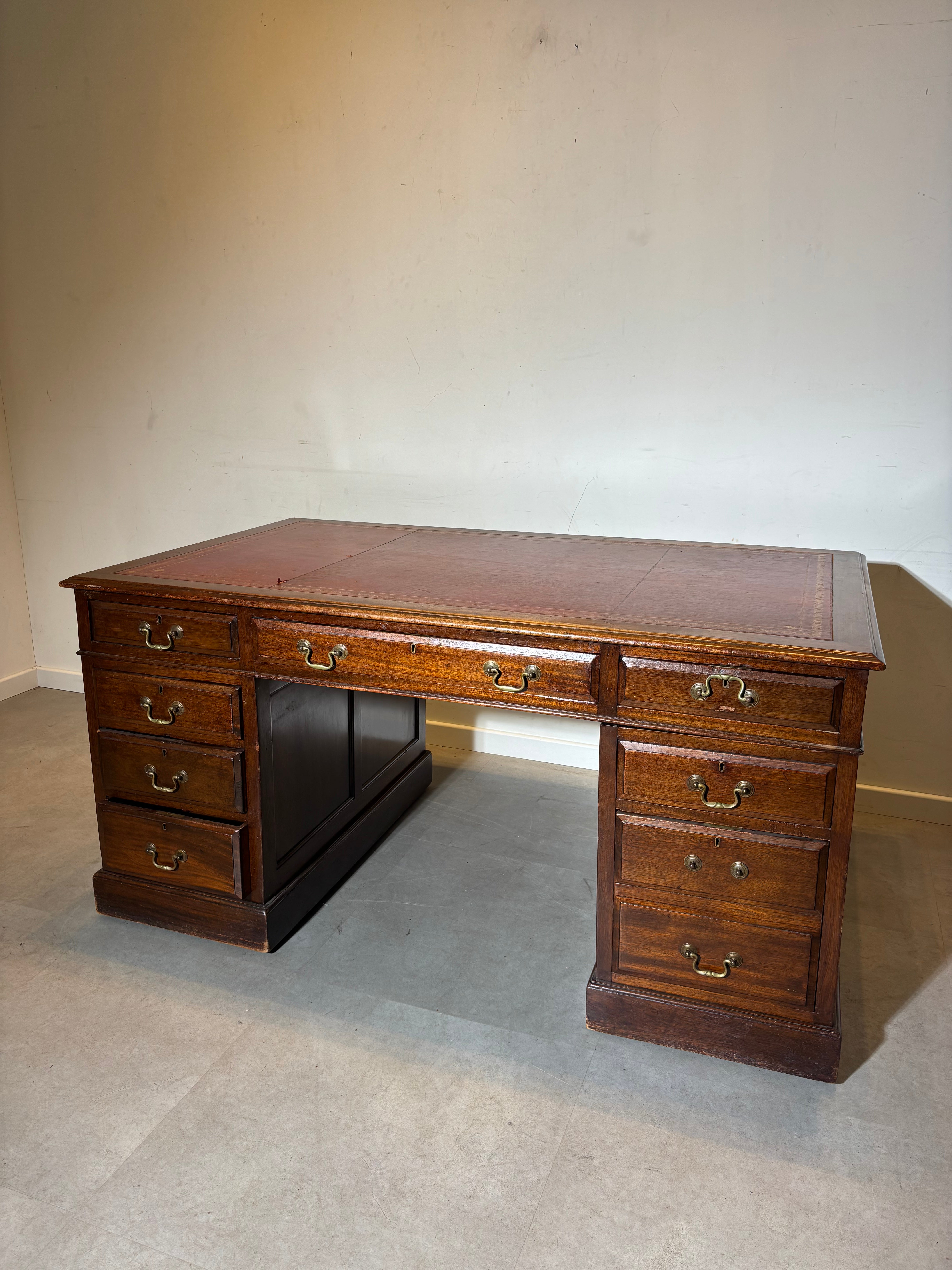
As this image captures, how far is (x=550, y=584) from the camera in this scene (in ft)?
6.65

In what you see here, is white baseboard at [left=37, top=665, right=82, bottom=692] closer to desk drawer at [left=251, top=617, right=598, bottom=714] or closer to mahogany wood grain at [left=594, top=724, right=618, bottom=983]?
desk drawer at [left=251, top=617, right=598, bottom=714]

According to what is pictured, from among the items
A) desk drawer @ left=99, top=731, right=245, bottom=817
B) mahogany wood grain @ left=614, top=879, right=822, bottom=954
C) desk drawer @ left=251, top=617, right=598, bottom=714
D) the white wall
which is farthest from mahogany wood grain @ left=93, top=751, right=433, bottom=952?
the white wall

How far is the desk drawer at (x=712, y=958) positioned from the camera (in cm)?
171

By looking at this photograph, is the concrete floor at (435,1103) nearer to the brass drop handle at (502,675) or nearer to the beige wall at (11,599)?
the brass drop handle at (502,675)

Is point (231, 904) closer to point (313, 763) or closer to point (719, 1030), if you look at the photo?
point (313, 763)

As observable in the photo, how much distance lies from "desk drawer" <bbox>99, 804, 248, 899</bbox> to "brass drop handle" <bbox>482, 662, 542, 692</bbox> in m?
0.69

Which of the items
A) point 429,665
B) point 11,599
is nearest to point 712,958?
point 429,665

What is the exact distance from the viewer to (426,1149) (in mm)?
1577

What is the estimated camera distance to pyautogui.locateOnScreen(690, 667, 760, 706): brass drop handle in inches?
63.4

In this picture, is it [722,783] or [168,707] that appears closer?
[722,783]

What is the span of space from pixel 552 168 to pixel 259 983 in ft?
7.33

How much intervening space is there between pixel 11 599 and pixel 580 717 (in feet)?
9.38

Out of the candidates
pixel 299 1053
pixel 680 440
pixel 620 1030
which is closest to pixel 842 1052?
pixel 620 1030

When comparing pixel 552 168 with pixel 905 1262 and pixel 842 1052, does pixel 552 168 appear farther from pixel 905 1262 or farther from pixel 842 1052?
pixel 905 1262
